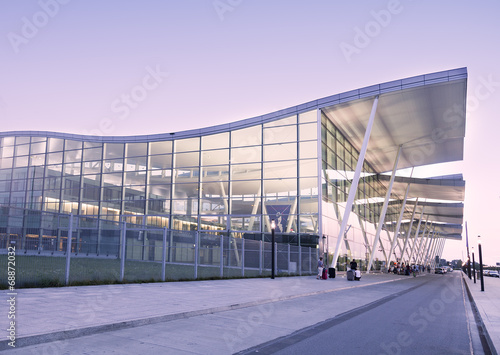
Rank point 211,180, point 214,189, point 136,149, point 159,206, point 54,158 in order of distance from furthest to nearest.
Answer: point 54,158
point 136,149
point 159,206
point 211,180
point 214,189

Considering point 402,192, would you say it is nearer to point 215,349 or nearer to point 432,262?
point 215,349

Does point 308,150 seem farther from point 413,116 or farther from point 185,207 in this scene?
point 185,207

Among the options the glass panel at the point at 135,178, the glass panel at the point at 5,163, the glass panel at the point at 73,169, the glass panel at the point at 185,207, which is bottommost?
the glass panel at the point at 185,207

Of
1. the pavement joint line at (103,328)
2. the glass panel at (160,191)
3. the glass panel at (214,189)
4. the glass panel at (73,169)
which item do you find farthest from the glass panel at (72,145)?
the pavement joint line at (103,328)

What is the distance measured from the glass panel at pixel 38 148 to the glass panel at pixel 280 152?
80.4ft

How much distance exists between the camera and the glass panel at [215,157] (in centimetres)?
3862

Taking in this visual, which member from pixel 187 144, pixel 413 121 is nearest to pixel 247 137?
pixel 187 144

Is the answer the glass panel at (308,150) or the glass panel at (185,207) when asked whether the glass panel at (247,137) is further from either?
the glass panel at (185,207)

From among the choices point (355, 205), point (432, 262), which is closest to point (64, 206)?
point (355, 205)

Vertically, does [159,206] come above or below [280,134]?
below

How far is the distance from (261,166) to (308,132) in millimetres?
4828

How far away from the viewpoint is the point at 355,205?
46.7m

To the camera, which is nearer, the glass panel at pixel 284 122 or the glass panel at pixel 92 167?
the glass panel at pixel 284 122

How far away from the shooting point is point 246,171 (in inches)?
1469
